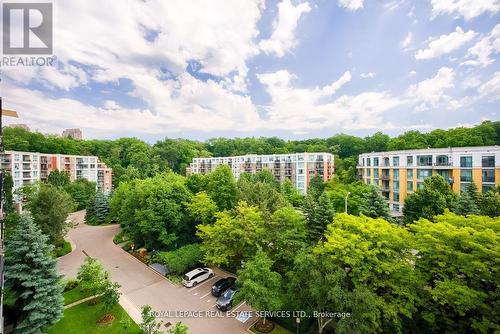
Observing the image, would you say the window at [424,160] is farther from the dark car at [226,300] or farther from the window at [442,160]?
the dark car at [226,300]

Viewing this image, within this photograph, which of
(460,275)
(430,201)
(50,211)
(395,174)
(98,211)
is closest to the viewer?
(460,275)

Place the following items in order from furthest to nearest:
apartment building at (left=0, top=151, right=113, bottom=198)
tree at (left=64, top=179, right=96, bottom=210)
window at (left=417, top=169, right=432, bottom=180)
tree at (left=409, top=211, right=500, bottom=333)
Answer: tree at (left=64, top=179, right=96, bottom=210), apartment building at (left=0, top=151, right=113, bottom=198), window at (left=417, top=169, right=432, bottom=180), tree at (left=409, top=211, right=500, bottom=333)

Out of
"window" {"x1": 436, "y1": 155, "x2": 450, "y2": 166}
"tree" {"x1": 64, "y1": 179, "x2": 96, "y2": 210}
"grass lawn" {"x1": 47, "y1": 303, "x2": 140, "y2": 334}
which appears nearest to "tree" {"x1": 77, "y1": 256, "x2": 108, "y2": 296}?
"grass lawn" {"x1": 47, "y1": 303, "x2": 140, "y2": 334}

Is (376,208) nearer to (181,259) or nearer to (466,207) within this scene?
(466,207)

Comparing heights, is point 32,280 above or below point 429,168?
below

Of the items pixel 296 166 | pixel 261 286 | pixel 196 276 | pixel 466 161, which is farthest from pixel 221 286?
pixel 296 166

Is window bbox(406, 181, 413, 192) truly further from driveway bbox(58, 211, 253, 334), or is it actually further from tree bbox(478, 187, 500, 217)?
driveway bbox(58, 211, 253, 334)

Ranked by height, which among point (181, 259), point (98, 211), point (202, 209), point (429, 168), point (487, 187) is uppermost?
point (429, 168)

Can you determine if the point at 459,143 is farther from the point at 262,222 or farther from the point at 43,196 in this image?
the point at 43,196
